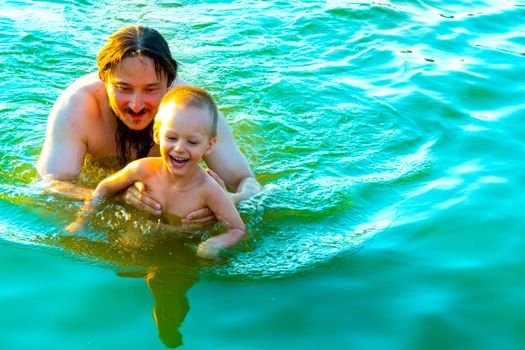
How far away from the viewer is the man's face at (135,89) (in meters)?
5.15

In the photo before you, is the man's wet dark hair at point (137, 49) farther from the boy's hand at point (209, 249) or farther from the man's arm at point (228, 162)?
the boy's hand at point (209, 249)

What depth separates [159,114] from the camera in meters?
4.83

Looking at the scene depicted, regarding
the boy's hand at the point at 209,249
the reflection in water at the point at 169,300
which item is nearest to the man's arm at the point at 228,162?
the boy's hand at the point at 209,249

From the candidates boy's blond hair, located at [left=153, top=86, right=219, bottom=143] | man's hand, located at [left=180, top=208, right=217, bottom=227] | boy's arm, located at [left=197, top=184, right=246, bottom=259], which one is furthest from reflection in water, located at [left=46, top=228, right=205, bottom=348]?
boy's blond hair, located at [left=153, top=86, right=219, bottom=143]

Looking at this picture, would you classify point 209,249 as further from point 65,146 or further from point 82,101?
point 82,101

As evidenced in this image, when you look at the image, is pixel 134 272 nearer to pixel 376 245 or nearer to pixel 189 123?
pixel 189 123

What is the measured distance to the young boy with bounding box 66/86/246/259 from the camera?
185 inches

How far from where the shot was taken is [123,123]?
5.66m

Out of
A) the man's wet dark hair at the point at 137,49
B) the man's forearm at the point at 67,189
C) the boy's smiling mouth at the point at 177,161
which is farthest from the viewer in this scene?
the man's forearm at the point at 67,189

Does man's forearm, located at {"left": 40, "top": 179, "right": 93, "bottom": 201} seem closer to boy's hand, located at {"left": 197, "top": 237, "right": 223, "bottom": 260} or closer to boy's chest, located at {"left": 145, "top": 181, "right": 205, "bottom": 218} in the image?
boy's chest, located at {"left": 145, "top": 181, "right": 205, "bottom": 218}

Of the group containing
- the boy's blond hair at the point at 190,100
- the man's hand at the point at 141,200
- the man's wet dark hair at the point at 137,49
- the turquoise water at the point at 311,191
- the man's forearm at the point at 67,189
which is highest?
the man's wet dark hair at the point at 137,49

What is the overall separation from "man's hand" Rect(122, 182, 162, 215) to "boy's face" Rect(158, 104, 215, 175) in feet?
1.29

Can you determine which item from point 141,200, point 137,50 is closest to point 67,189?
point 141,200

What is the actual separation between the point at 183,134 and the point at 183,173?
34 centimetres
